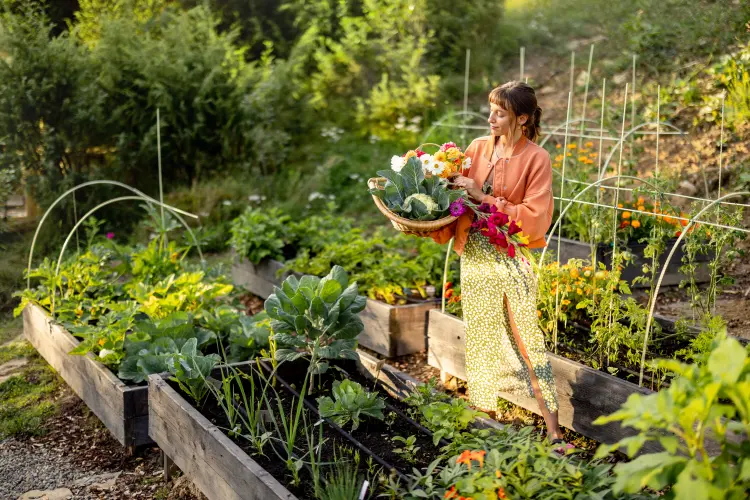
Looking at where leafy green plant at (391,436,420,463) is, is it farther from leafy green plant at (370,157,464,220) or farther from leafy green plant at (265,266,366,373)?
leafy green plant at (370,157,464,220)

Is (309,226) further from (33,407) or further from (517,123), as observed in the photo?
(517,123)

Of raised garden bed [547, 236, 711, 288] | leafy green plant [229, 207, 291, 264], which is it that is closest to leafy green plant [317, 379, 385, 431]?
raised garden bed [547, 236, 711, 288]

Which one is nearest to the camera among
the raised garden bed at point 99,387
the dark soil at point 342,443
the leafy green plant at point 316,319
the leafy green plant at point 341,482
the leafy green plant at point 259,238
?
the leafy green plant at point 341,482

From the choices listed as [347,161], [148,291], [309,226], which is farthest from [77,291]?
[347,161]

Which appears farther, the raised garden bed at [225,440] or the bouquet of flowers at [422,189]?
the bouquet of flowers at [422,189]

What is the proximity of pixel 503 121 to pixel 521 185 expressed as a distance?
28 cm

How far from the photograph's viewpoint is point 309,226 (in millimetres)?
5961

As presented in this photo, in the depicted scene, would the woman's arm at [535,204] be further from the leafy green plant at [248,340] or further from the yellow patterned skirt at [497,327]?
the leafy green plant at [248,340]

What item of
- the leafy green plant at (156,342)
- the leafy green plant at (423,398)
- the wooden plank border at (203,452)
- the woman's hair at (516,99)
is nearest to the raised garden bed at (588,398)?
the leafy green plant at (423,398)

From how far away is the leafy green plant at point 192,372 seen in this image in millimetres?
3223

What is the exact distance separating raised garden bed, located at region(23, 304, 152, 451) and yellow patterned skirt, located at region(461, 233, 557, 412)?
1.55m

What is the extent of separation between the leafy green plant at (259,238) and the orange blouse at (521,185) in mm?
2567

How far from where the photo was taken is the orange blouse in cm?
305

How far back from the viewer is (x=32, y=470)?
3.43 metres
